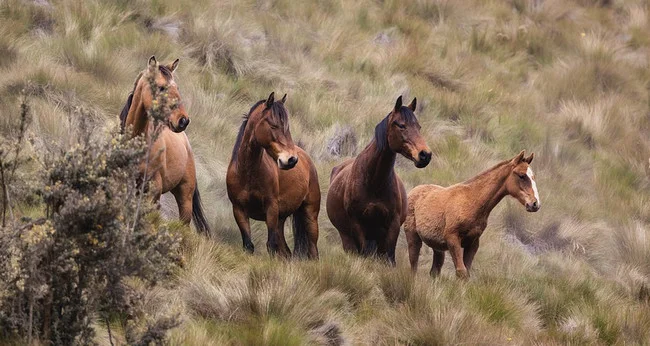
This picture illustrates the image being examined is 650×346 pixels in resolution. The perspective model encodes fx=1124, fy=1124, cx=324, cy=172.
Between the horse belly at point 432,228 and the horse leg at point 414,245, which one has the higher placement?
the horse belly at point 432,228

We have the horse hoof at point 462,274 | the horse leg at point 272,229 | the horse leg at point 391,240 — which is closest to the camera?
the horse hoof at point 462,274

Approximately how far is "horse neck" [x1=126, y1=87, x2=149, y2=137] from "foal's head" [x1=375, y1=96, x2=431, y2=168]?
2.31m

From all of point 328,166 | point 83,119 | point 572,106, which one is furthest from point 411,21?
point 83,119

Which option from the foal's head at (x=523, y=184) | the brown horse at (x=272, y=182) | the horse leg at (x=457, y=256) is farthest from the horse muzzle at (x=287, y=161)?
the foal's head at (x=523, y=184)

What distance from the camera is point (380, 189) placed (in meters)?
10.8

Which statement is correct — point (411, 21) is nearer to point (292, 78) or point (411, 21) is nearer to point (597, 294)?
point (292, 78)

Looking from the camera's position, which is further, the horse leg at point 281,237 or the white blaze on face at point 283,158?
the horse leg at point 281,237

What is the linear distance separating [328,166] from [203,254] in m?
5.97

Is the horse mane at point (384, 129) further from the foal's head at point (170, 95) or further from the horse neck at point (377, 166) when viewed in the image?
the foal's head at point (170, 95)

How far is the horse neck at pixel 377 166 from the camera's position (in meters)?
10.7

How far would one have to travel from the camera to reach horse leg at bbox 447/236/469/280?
1049cm

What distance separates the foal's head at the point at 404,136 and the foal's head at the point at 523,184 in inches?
46.4

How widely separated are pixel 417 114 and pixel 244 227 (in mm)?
7228

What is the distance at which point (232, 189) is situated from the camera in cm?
1065
